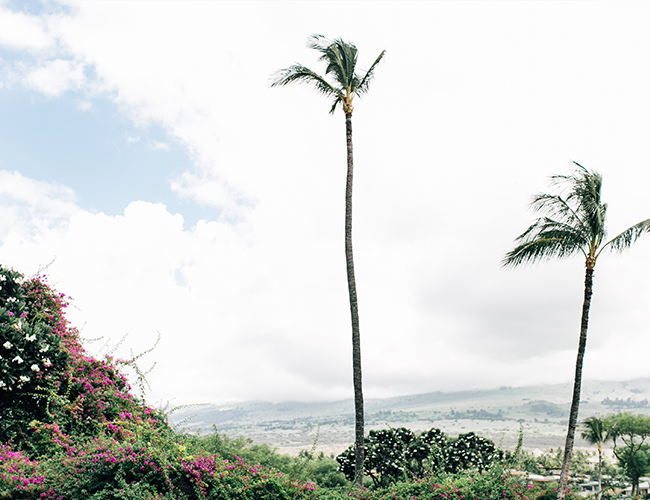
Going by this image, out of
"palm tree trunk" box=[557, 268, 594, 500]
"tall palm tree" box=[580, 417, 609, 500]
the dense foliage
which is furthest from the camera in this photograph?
"tall palm tree" box=[580, 417, 609, 500]

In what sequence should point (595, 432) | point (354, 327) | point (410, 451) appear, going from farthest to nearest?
point (595, 432) → point (410, 451) → point (354, 327)

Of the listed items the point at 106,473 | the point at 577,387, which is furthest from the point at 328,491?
the point at 577,387

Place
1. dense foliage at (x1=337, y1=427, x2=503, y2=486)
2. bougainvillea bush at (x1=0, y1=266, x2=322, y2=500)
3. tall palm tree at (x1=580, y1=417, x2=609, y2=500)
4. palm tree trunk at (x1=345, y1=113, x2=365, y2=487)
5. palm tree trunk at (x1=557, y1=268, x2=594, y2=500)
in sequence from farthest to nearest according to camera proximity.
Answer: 1. tall palm tree at (x1=580, y1=417, x2=609, y2=500)
2. dense foliage at (x1=337, y1=427, x2=503, y2=486)
3. palm tree trunk at (x1=557, y1=268, x2=594, y2=500)
4. palm tree trunk at (x1=345, y1=113, x2=365, y2=487)
5. bougainvillea bush at (x1=0, y1=266, x2=322, y2=500)

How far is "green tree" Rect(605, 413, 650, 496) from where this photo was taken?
41859 millimetres

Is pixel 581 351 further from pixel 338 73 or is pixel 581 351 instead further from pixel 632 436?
pixel 632 436

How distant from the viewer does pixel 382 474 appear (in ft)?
68.7

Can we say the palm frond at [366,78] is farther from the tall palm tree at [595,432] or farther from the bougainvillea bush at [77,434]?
the tall palm tree at [595,432]

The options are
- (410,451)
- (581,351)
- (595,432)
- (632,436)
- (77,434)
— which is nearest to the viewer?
(77,434)

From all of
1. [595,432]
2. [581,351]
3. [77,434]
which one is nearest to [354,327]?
[77,434]

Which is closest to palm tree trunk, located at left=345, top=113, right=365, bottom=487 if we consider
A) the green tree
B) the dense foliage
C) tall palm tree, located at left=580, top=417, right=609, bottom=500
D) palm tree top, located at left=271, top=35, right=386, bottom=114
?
palm tree top, located at left=271, top=35, right=386, bottom=114

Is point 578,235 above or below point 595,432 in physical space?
above

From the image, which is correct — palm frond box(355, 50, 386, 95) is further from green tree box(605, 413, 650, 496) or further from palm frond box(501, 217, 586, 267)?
green tree box(605, 413, 650, 496)

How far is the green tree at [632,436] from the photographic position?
137 feet

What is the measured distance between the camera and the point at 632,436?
4209cm
